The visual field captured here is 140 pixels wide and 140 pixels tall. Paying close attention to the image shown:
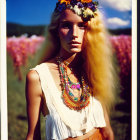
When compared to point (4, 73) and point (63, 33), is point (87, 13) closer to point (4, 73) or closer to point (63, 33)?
point (63, 33)

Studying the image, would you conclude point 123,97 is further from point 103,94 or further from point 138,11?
point 138,11

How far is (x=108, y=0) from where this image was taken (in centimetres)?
167

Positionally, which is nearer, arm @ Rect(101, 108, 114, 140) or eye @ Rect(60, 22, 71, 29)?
eye @ Rect(60, 22, 71, 29)

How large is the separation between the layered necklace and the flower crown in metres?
0.32

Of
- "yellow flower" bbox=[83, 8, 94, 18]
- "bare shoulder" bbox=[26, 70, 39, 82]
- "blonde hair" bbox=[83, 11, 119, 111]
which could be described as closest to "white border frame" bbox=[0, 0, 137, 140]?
"blonde hair" bbox=[83, 11, 119, 111]

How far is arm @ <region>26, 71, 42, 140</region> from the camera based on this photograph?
1502mm

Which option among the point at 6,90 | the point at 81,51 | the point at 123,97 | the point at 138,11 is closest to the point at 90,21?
the point at 81,51

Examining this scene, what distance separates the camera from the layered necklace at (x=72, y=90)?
154 centimetres

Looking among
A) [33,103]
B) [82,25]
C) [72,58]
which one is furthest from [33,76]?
[82,25]

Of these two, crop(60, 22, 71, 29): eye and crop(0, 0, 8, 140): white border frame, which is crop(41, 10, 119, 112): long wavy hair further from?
crop(0, 0, 8, 140): white border frame

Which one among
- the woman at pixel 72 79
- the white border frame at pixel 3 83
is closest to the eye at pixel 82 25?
the woman at pixel 72 79

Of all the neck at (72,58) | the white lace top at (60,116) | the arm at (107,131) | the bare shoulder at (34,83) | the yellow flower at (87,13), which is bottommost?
the arm at (107,131)

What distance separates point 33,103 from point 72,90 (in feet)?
0.86

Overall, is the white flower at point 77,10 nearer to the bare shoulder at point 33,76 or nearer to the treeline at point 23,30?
the treeline at point 23,30
